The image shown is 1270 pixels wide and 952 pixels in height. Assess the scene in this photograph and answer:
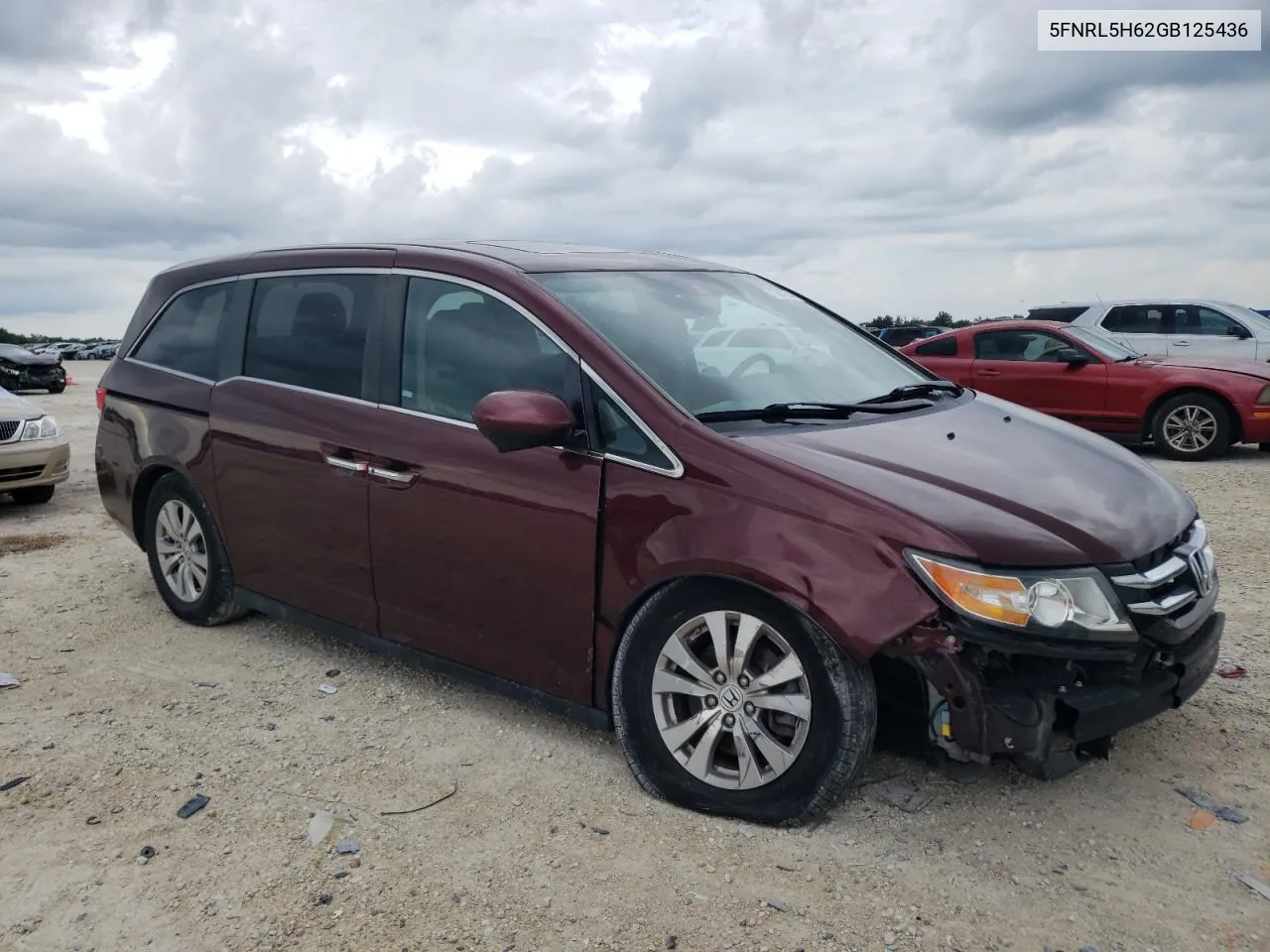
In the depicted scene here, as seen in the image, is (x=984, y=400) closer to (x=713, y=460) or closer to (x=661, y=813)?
(x=713, y=460)

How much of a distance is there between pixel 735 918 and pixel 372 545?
200 cm

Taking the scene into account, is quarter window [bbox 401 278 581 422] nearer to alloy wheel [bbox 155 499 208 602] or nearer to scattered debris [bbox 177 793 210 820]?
scattered debris [bbox 177 793 210 820]

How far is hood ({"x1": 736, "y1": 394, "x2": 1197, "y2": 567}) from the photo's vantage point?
2990 millimetres

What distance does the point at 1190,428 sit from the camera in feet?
36.2

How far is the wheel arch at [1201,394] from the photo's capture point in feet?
35.7

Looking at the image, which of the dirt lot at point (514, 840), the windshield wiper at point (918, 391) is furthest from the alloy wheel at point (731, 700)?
the windshield wiper at point (918, 391)

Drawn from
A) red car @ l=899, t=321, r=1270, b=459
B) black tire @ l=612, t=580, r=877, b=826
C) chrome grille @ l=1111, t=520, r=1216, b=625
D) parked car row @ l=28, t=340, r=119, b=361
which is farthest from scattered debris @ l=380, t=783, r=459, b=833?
parked car row @ l=28, t=340, r=119, b=361

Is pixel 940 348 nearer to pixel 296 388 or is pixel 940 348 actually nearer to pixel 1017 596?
pixel 296 388

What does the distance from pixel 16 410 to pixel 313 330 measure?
5.71 metres

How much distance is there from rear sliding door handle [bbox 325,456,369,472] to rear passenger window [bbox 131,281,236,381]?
105cm

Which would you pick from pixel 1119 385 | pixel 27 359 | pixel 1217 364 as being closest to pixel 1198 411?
pixel 1217 364

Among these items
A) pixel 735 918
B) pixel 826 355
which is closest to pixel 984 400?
pixel 826 355

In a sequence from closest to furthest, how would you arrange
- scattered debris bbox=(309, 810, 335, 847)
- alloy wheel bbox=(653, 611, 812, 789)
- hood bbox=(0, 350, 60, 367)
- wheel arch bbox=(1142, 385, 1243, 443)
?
alloy wheel bbox=(653, 611, 812, 789) → scattered debris bbox=(309, 810, 335, 847) → wheel arch bbox=(1142, 385, 1243, 443) → hood bbox=(0, 350, 60, 367)

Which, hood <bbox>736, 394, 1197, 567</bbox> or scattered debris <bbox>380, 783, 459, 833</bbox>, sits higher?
hood <bbox>736, 394, 1197, 567</bbox>
